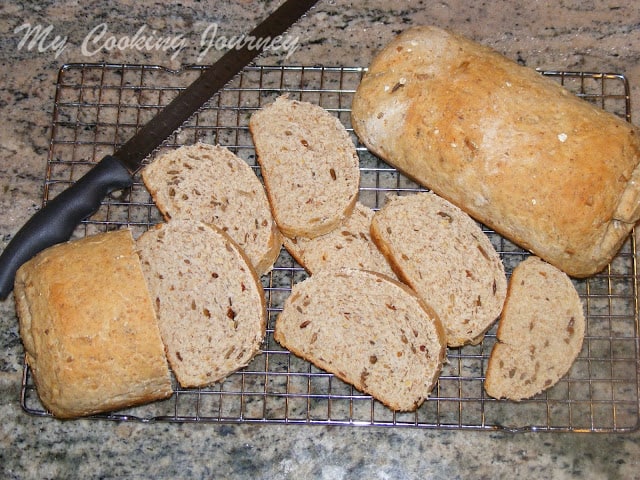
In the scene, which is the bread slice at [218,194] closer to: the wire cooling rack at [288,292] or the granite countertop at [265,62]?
the wire cooling rack at [288,292]

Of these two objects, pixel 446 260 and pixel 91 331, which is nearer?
pixel 91 331

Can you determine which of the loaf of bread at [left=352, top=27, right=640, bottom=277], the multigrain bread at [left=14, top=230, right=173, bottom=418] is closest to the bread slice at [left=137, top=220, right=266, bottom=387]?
the multigrain bread at [left=14, top=230, right=173, bottom=418]

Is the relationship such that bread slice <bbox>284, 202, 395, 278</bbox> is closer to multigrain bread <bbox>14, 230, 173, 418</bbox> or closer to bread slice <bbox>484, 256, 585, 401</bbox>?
bread slice <bbox>484, 256, 585, 401</bbox>

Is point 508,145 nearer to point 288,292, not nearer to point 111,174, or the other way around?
point 288,292

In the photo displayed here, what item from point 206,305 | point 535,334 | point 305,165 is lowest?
point 535,334

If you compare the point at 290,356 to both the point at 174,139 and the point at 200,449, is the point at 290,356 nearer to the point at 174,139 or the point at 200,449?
the point at 200,449

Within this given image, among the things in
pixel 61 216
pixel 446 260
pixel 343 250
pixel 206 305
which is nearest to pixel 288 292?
pixel 343 250

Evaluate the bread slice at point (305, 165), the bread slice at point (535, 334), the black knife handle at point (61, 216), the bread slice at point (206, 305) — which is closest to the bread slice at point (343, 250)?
the bread slice at point (305, 165)

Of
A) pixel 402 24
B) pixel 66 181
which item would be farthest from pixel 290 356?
pixel 402 24
